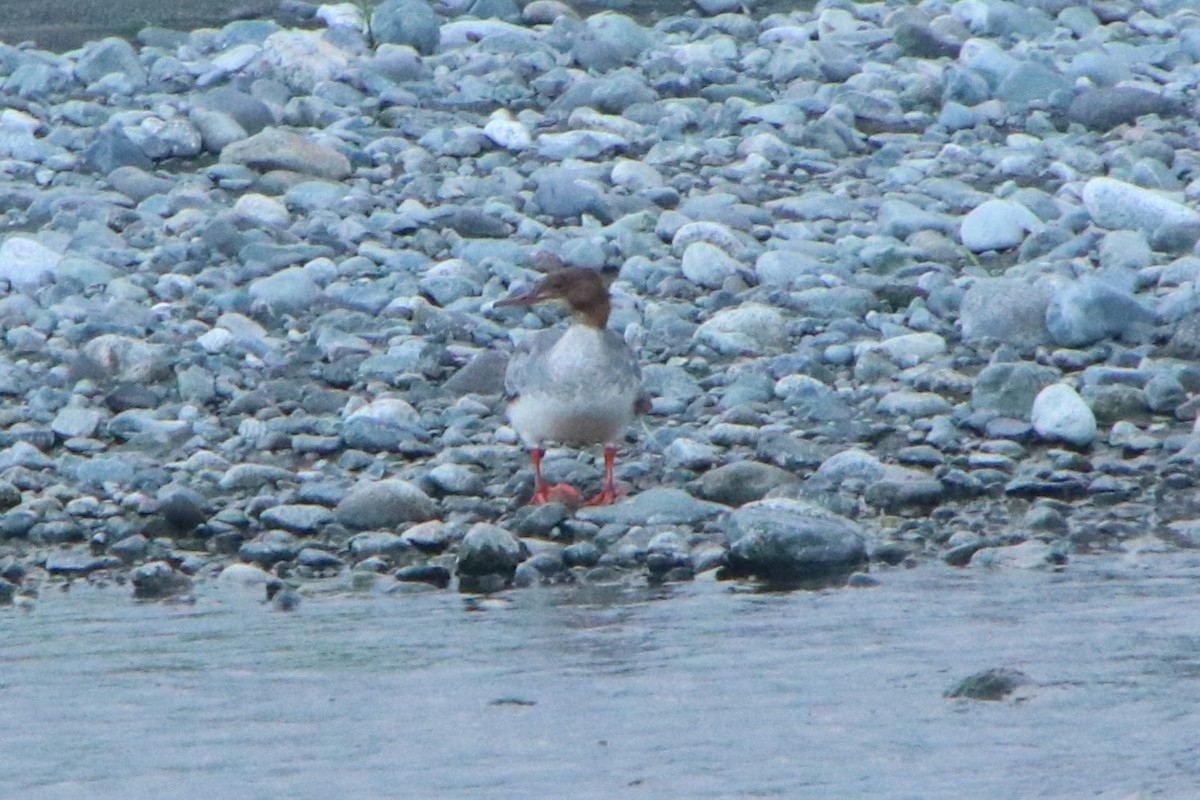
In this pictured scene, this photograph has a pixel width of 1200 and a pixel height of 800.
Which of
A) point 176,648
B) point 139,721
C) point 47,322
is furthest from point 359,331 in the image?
point 139,721

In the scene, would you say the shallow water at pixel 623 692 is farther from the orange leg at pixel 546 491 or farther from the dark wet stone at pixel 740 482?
the orange leg at pixel 546 491

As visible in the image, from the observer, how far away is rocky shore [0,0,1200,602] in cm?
770

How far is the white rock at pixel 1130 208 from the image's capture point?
1105 cm

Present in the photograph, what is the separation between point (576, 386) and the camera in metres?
8.20

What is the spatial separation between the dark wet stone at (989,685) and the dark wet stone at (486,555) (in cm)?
182

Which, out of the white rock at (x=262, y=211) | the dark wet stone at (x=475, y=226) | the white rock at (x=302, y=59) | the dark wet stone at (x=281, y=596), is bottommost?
the dark wet stone at (x=281, y=596)

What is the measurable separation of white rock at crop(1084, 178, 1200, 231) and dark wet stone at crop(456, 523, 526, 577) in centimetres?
499

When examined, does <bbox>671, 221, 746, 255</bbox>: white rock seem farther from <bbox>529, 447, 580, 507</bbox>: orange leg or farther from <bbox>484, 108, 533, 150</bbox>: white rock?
<bbox>529, 447, 580, 507</bbox>: orange leg

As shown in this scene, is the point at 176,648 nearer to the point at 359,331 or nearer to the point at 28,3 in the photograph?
the point at 359,331

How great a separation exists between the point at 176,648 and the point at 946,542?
8.44 feet

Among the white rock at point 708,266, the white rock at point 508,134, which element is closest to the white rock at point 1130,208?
the white rock at point 708,266

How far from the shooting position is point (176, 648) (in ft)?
21.3

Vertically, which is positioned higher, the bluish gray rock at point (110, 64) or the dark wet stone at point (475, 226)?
the bluish gray rock at point (110, 64)

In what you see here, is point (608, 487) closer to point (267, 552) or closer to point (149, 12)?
point (267, 552)
